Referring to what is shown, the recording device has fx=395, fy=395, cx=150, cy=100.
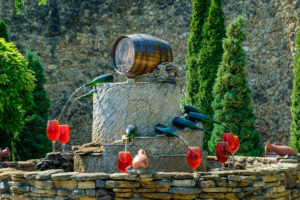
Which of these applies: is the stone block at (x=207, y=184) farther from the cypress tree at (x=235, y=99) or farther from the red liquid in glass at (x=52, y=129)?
the cypress tree at (x=235, y=99)

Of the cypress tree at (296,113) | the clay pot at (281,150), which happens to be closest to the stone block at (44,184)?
the clay pot at (281,150)

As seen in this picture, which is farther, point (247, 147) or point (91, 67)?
point (91, 67)

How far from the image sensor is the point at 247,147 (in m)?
8.99

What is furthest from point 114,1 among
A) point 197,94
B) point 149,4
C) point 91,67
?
point 197,94

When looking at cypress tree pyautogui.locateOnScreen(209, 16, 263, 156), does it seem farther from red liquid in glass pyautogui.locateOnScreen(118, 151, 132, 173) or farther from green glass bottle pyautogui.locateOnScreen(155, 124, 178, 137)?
red liquid in glass pyautogui.locateOnScreen(118, 151, 132, 173)

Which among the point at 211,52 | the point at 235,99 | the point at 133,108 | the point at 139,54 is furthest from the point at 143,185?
the point at 211,52

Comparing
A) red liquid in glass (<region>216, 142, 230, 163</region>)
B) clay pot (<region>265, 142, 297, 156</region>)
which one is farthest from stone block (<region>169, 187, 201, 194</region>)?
clay pot (<region>265, 142, 297, 156</region>)

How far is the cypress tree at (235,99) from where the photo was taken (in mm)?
9094

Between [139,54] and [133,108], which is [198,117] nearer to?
[133,108]

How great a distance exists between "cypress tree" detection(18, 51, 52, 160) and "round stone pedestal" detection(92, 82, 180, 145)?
241 inches

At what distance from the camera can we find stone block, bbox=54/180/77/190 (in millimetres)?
4047

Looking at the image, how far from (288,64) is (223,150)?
6606mm

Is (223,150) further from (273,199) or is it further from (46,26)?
(46,26)

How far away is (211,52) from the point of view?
10422 mm
